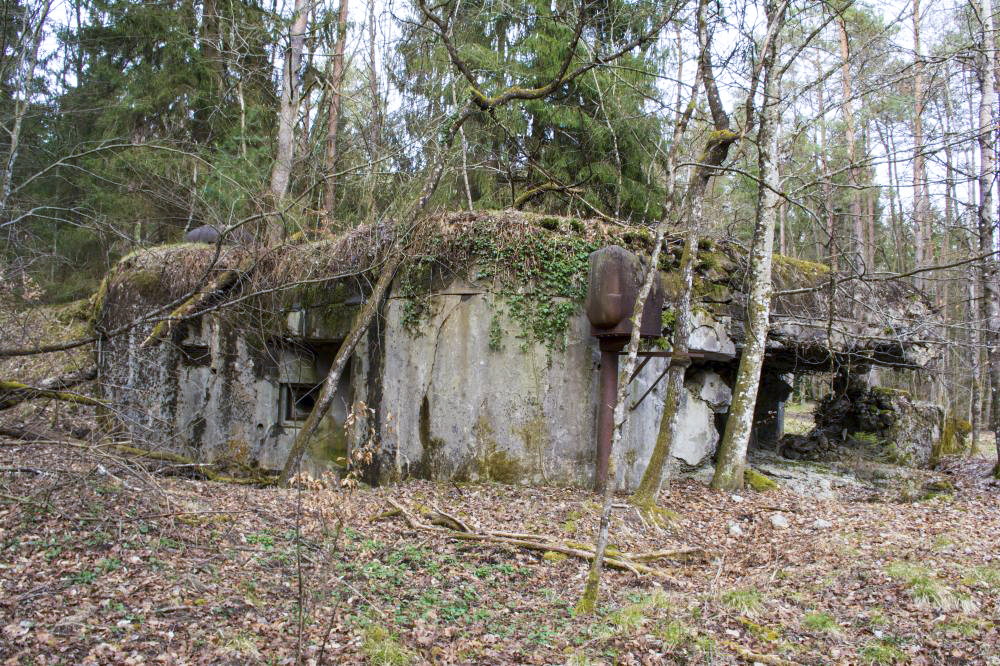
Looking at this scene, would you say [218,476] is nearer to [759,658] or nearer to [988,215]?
[759,658]

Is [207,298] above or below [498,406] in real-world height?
above

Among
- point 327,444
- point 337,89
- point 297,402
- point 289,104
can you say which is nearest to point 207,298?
point 297,402

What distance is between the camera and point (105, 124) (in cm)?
1482

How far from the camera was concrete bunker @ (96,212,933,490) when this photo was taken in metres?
8.52

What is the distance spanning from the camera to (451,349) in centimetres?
877

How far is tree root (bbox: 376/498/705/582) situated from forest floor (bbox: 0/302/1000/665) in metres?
0.06

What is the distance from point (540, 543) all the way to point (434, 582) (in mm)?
1218

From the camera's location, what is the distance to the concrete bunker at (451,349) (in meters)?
8.52

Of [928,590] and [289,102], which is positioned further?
[289,102]

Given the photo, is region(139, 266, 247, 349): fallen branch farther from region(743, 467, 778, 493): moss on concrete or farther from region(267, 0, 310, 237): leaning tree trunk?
region(743, 467, 778, 493): moss on concrete

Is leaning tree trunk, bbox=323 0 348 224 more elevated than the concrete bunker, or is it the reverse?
leaning tree trunk, bbox=323 0 348 224

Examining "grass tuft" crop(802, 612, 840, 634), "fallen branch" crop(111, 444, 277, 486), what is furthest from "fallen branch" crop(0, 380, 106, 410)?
"grass tuft" crop(802, 612, 840, 634)

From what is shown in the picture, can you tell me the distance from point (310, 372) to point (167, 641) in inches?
271

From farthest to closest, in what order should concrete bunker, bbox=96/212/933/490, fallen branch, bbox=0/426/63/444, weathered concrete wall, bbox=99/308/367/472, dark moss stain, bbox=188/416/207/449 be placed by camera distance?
dark moss stain, bbox=188/416/207/449 < weathered concrete wall, bbox=99/308/367/472 < concrete bunker, bbox=96/212/933/490 < fallen branch, bbox=0/426/63/444
